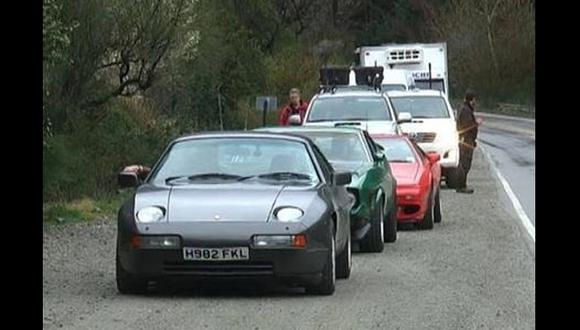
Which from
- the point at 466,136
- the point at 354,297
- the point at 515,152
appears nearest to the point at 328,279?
the point at 354,297

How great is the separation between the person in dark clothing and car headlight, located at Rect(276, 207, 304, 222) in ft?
47.2

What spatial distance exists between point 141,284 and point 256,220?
3.63 ft

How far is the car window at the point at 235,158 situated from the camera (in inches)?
478

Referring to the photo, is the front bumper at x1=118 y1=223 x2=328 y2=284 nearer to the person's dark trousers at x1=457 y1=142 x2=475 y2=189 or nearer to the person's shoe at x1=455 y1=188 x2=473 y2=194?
the person's shoe at x1=455 y1=188 x2=473 y2=194

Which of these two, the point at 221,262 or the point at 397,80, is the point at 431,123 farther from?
the point at 221,262

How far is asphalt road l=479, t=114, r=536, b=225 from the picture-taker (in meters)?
24.6

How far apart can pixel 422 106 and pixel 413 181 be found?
33.8 feet

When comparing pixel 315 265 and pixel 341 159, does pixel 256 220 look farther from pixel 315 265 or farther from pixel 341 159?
pixel 341 159

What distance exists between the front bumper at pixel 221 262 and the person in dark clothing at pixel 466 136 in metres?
14.6

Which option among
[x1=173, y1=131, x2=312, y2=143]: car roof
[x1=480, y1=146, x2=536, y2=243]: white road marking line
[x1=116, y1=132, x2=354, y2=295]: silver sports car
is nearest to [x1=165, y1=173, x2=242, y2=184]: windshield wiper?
[x1=116, y1=132, x2=354, y2=295]: silver sports car

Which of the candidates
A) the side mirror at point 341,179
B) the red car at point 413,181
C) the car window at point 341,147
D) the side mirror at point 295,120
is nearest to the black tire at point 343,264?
the side mirror at point 341,179

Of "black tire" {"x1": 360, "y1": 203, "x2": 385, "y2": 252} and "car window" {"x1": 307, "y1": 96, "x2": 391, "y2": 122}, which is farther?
"car window" {"x1": 307, "y1": 96, "x2": 391, "y2": 122}

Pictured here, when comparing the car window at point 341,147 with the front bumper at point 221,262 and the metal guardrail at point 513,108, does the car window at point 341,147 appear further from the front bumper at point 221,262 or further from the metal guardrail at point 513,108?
the metal guardrail at point 513,108
